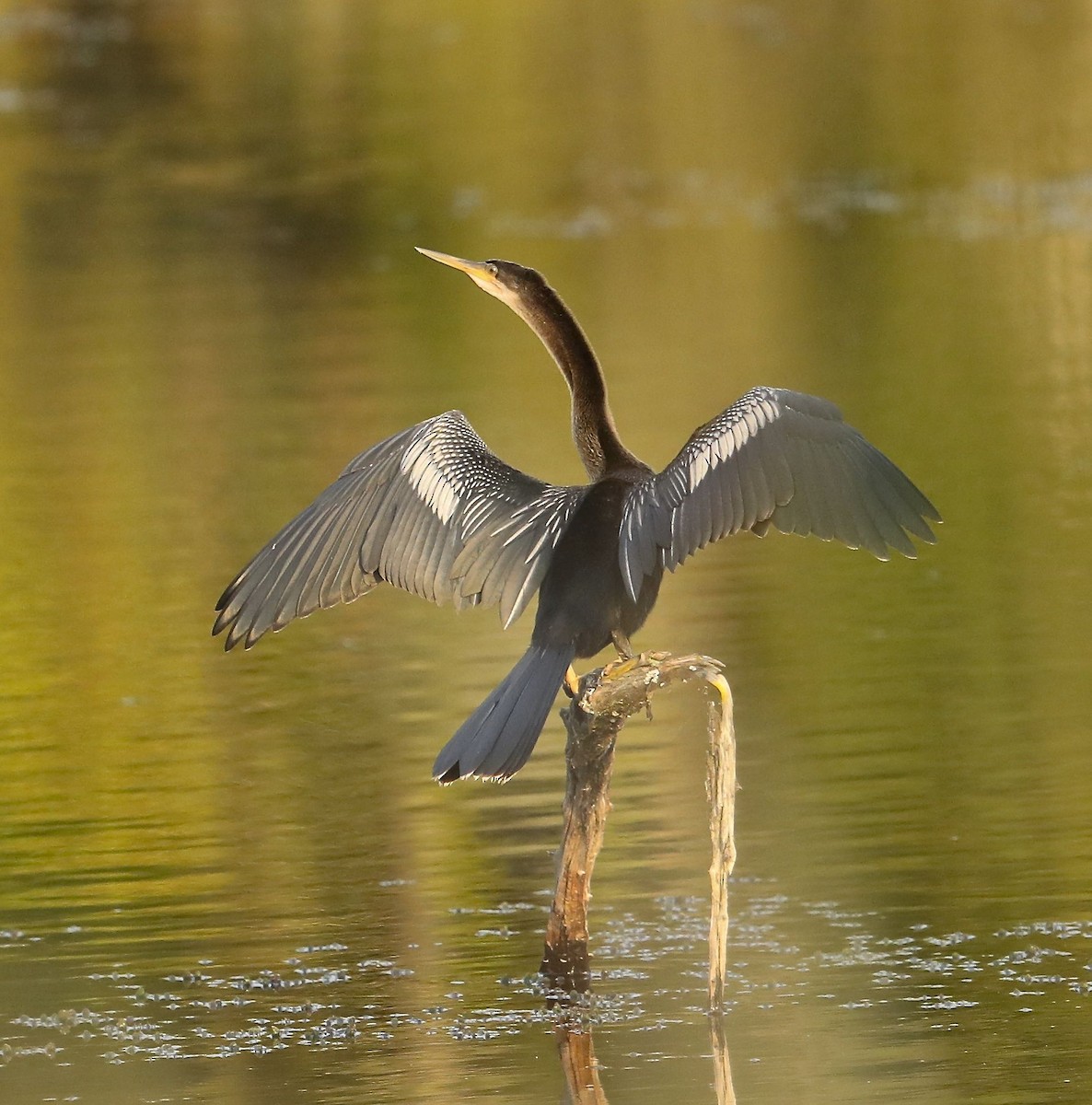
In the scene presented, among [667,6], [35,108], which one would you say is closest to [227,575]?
[35,108]

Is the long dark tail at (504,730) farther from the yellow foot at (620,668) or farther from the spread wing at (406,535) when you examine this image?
the spread wing at (406,535)

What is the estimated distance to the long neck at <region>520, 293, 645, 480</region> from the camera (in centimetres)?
769

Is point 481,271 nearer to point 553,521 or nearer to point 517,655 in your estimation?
point 553,521

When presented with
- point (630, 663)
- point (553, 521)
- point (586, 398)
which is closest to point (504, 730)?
point (630, 663)

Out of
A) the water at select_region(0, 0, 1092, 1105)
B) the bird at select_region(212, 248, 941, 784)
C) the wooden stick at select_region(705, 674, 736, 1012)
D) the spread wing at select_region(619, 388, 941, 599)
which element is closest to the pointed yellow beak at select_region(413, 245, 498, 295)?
the bird at select_region(212, 248, 941, 784)

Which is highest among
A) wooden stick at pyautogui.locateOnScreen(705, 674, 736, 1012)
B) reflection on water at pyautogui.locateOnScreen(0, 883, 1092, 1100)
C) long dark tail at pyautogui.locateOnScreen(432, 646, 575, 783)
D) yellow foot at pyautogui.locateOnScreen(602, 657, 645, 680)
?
yellow foot at pyautogui.locateOnScreen(602, 657, 645, 680)

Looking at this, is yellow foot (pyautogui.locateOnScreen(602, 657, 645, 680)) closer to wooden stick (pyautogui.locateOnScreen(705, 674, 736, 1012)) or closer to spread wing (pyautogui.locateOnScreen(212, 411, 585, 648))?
wooden stick (pyautogui.locateOnScreen(705, 674, 736, 1012))

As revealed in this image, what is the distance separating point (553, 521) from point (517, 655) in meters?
4.60

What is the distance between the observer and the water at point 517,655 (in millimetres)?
7188

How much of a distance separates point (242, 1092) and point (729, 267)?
726 inches

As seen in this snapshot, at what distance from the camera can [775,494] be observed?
7.07 meters

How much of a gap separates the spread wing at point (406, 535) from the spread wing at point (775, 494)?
1.62 ft

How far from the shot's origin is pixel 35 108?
40.2 m

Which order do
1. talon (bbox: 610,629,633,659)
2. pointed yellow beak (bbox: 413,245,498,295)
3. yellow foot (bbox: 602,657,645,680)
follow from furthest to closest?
pointed yellow beak (bbox: 413,245,498,295) → talon (bbox: 610,629,633,659) → yellow foot (bbox: 602,657,645,680)
